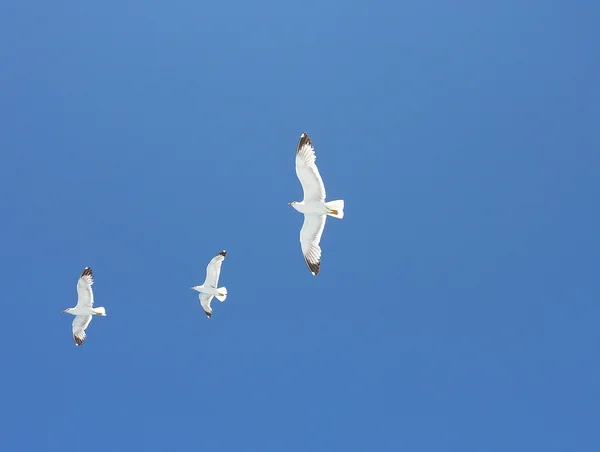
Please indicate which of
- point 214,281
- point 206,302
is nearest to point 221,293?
point 214,281

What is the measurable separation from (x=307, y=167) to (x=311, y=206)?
1.56 m

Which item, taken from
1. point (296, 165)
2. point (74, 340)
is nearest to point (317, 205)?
point (296, 165)

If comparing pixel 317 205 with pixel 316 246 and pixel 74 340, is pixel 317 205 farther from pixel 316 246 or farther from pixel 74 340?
pixel 74 340

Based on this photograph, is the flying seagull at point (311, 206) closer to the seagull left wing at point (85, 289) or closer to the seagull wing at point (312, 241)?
the seagull wing at point (312, 241)

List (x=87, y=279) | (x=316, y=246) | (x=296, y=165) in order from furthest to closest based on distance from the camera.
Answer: (x=87, y=279), (x=316, y=246), (x=296, y=165)

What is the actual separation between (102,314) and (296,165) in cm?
1341

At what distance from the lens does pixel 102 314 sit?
28.1 m

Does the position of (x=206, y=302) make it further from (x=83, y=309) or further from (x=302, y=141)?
(x=302, y=141)

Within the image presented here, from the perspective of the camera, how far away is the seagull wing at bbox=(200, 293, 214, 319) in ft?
100

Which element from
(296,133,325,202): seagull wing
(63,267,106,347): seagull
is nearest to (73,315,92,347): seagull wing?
(63,267,106,347): seagull

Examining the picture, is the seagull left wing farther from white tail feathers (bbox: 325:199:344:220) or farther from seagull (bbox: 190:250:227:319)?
white tail feathers (bbox: 325:199:344:220)

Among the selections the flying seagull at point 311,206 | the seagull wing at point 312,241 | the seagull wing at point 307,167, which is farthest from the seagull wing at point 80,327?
the seagull wing at point 307,167

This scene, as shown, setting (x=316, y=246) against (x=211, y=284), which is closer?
(x=316, y=246)

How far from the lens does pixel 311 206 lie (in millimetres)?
20734
